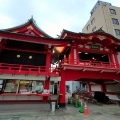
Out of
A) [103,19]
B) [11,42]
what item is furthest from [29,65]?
[103,19]

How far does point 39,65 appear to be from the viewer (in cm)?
1205

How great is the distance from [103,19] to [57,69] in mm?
20221

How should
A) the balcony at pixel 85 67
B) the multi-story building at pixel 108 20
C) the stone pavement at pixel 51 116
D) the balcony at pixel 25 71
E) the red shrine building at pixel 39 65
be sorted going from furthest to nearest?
the multi-story building at pixel 108 20
the balcony at pixel 85 67
the red shrine building at pixel 39 65
the balcony at pixel 25 71
the stone pavement at pixel 51 116

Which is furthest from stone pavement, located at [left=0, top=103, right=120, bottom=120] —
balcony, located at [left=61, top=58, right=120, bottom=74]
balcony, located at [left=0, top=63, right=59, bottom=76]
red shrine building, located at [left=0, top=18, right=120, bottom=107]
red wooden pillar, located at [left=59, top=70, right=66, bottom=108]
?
balcony, located at [left=61, top=58, right=120, bottom=74]

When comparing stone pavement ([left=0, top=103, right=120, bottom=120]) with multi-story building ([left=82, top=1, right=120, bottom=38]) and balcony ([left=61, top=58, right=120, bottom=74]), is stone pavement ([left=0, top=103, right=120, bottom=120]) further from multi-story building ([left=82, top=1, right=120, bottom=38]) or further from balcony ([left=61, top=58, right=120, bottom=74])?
multi-story building ([left=82, top=1, right=120, bottom=38])

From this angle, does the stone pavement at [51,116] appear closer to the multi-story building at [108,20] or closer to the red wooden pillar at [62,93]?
the red wooden pillar at [62,93]

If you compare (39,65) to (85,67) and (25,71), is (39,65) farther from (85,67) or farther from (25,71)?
(85,67)

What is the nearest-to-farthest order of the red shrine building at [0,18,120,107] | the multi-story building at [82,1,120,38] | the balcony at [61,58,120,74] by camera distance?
the red shrine building at [0,18,120,107] → the balcony at [61,58,120,74] → the multi-story building at [82,1,120,38]

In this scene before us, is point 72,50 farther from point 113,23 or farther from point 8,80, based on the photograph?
point 113,23

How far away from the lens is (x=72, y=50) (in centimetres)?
1381

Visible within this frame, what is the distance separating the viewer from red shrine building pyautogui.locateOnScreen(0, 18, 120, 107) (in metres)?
10.2

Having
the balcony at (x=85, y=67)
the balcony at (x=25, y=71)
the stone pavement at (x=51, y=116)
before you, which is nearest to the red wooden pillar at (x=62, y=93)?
the balcony at (x=25, y=71)

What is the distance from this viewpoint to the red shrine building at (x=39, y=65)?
10.2m

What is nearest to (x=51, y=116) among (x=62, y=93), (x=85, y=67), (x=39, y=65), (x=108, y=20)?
(x=62, y=93)
